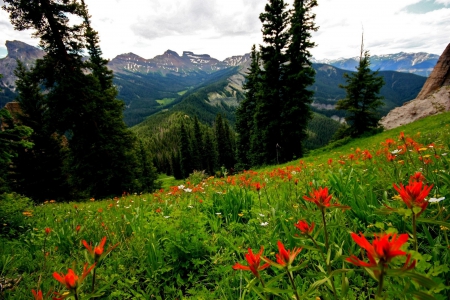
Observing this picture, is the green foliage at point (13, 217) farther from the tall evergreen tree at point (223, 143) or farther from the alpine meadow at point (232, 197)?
the tall evergreen tree at point (223, 143)

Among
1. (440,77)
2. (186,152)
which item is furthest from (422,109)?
(186,152)

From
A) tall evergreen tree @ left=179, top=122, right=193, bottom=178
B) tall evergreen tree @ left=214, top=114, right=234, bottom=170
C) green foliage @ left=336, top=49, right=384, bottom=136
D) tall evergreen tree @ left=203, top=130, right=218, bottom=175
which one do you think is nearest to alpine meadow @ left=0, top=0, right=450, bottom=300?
green foliage @ left=336, top=49, right=384, bottom=136

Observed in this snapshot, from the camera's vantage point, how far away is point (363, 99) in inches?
951

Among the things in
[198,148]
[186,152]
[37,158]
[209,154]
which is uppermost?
[37,158]

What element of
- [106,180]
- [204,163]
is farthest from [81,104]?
[204,163]

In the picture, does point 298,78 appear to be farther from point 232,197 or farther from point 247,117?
point 232,197

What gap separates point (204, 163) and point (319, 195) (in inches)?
2529

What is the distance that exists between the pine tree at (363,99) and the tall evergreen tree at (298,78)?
250 inches

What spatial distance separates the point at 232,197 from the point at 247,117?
3180 centimetres

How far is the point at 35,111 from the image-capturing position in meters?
20.8

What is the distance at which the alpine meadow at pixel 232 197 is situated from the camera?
107 cm

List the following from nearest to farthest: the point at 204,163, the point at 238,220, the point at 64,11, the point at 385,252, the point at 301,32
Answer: the point at 385,252, the point at 238,220, the point at 64,11, the point at 301,32, the point at 204,163

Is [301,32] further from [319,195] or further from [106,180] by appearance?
[319,195]

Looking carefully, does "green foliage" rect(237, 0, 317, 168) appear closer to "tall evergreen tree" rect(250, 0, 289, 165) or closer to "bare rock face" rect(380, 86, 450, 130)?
"tall evergreen tree" rect(250, 0, 289, 165)
